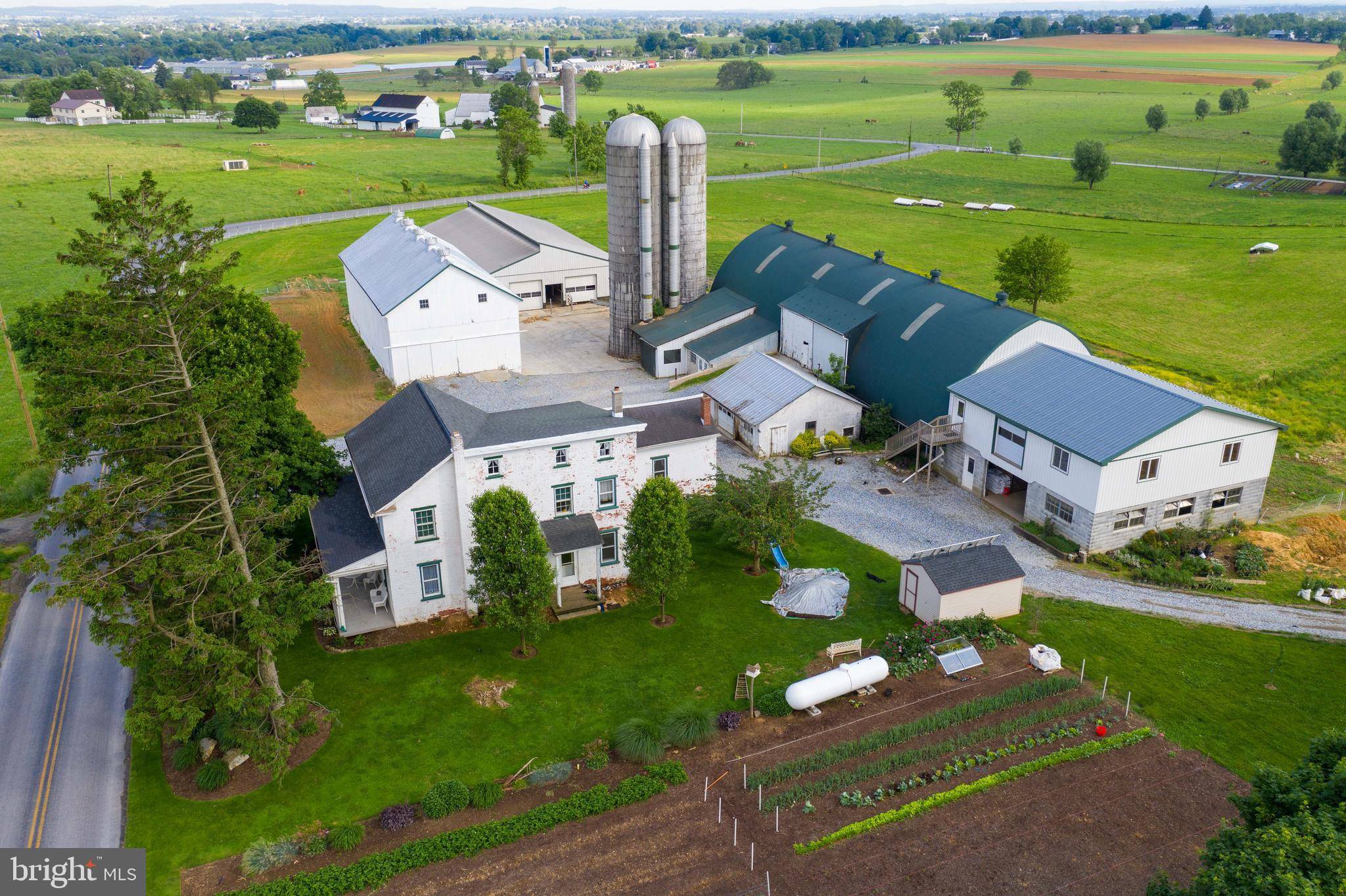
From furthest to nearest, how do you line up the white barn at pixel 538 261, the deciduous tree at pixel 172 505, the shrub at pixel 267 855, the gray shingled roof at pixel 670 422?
1. the white barn at pixel 538 261
2. the gray shingled roof at pixel 670 422
3. the shrub at pixel 267 855
4. the deciduous tree at pixel 172 505

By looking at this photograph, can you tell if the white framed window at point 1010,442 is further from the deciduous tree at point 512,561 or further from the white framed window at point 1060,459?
the deciduous tree at point 512,561

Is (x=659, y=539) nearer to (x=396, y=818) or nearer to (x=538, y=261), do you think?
(x=396, y=818)

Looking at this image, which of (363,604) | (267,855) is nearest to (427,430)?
(363,604)

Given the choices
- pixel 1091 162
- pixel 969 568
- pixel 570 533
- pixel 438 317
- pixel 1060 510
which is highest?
pixel 1091 162

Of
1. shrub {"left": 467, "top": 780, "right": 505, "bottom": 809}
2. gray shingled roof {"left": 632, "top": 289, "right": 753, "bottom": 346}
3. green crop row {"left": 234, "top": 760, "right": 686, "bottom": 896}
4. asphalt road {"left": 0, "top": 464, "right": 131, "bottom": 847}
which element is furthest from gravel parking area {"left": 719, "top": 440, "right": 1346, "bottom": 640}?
asphalt road {"left": 0, "top": 464, "right": 131, "bottom": 847}

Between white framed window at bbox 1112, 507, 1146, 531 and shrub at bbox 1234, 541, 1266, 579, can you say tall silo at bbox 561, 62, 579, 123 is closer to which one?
white framed window at bbox 1112, 507, 1146, 531

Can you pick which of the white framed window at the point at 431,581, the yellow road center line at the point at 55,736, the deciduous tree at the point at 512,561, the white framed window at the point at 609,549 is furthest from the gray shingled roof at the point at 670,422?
the yellow road center line at the point at 55,736

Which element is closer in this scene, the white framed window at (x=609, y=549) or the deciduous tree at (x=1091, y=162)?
the white framed window at (x=609, y=549)

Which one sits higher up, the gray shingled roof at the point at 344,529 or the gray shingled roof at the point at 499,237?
the gray shingled roof at the point at 499,237
